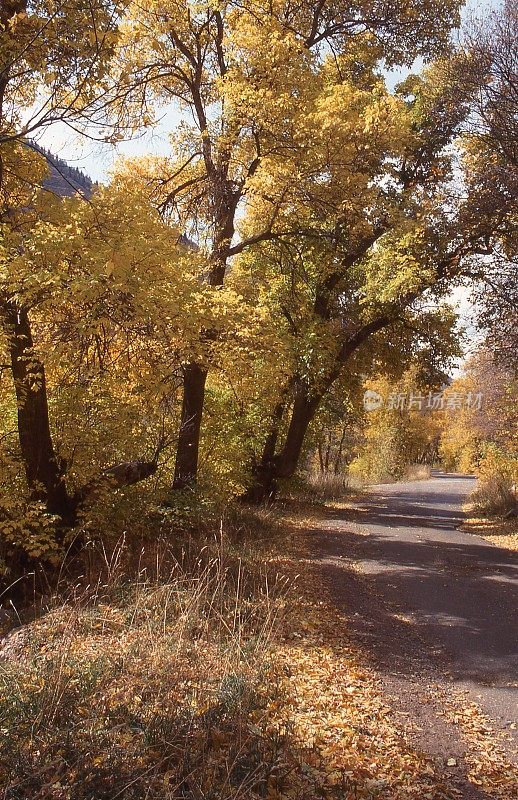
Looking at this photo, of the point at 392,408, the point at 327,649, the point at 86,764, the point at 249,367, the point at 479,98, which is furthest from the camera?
the point at 392,408

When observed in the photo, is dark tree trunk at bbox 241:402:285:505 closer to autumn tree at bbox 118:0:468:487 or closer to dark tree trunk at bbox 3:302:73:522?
autumn tree at bbox 118:0:468:487

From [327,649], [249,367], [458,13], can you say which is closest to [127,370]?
[249,367]

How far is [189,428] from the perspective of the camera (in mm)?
11688

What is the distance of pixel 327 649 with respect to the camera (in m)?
6.25

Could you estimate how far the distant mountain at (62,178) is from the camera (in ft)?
21.2

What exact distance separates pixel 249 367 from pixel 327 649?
4.70 m

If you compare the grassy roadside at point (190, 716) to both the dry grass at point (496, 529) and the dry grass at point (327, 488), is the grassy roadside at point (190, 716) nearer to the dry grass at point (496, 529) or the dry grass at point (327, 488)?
the dry grass at point (496, 529)

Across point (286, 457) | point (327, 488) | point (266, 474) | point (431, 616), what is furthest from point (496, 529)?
point (327, 488)

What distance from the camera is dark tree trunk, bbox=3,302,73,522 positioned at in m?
7.91

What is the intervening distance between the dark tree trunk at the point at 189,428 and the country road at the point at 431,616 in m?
2.78

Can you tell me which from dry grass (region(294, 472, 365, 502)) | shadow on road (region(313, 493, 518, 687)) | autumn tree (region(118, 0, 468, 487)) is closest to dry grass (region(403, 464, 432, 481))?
dry grass (region(294, 472, 365, 502))

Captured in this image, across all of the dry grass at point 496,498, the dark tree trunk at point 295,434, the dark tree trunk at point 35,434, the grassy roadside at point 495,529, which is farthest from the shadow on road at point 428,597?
the dry grass at point 496,498

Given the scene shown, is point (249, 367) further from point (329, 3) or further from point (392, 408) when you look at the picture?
point (392, 408)

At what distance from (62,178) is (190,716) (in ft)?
19.4
